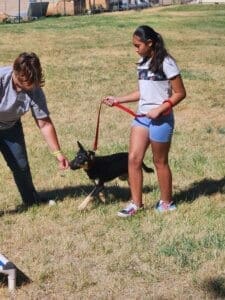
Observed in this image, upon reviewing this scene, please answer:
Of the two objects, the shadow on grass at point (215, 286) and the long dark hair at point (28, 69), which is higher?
the long dark hair at point (28, 69)

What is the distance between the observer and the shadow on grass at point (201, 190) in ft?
22.3

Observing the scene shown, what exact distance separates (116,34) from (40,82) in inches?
923

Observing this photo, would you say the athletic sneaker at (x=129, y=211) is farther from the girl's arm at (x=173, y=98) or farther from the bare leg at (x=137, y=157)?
the girl's arm at (x=173, y=98)

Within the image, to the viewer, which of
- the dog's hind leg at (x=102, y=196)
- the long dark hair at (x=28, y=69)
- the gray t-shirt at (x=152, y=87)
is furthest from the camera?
the dog's hind leg at (x=102, y=196)

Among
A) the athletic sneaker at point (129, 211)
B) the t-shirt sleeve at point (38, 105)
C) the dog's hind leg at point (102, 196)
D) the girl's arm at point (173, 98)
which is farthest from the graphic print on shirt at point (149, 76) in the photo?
the dog's hind leg at point (102, 196)

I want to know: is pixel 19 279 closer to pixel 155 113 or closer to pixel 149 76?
pixel 155 113

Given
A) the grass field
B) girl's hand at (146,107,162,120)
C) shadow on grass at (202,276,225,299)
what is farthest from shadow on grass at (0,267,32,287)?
girl's hand at (146,107,162,120)

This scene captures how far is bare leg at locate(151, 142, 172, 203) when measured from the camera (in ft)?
19.3

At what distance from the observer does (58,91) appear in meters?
13.9

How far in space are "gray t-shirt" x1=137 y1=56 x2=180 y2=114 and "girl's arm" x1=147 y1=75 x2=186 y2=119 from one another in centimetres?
7

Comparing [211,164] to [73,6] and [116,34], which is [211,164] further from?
[73,6]

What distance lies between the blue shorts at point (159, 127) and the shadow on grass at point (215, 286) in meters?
1.50

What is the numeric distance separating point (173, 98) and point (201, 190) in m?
1.86

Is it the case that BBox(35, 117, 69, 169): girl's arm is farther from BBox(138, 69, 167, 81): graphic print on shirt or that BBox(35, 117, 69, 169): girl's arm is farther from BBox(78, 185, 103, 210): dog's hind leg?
BBox(138, 69, 167, 81): graphic print on shirt
